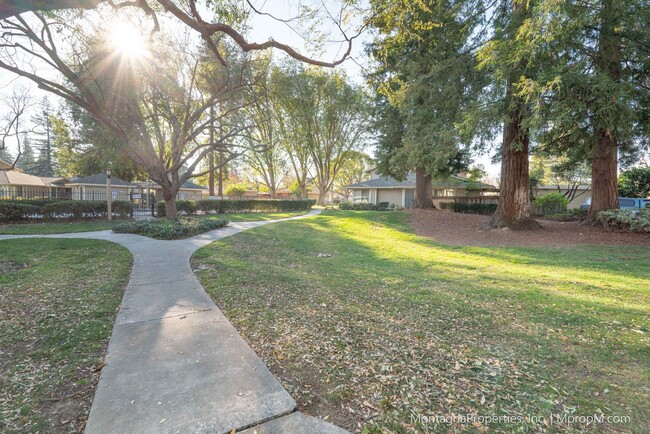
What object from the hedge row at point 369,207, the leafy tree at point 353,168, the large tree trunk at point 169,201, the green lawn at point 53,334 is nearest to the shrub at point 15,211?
the large tree trunk at point 169,201

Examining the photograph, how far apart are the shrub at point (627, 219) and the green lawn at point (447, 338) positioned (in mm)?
5970

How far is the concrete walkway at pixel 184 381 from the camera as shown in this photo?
1915 millimetres

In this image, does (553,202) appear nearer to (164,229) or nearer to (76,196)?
(164,229)

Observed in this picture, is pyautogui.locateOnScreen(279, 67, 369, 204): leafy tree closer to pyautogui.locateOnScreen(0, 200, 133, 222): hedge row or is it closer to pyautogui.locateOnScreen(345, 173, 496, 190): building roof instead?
pyautogui.locateOnScreen(345, 173, 496, 190): building roof

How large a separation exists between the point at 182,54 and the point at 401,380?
571 inches

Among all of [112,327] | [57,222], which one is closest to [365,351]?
[112,327]

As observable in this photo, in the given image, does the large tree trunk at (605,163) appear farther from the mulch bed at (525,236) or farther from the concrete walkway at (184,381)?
the concrete walkway at (184,381)

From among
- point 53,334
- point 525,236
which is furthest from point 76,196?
point 525,236

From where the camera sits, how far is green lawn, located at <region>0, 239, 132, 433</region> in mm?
2078

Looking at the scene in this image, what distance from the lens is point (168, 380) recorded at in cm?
236

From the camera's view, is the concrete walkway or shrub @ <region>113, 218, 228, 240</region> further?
shrub @ <region>113, 218, 228, 240</region>

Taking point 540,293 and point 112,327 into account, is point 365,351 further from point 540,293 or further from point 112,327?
point 540,293

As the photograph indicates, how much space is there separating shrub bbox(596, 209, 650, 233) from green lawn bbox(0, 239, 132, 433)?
1510 centimetres

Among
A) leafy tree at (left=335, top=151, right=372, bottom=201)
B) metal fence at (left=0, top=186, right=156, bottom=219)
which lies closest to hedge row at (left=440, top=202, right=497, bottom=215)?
leafy tree at (left=335, top=151, right=372, bottom=201)
